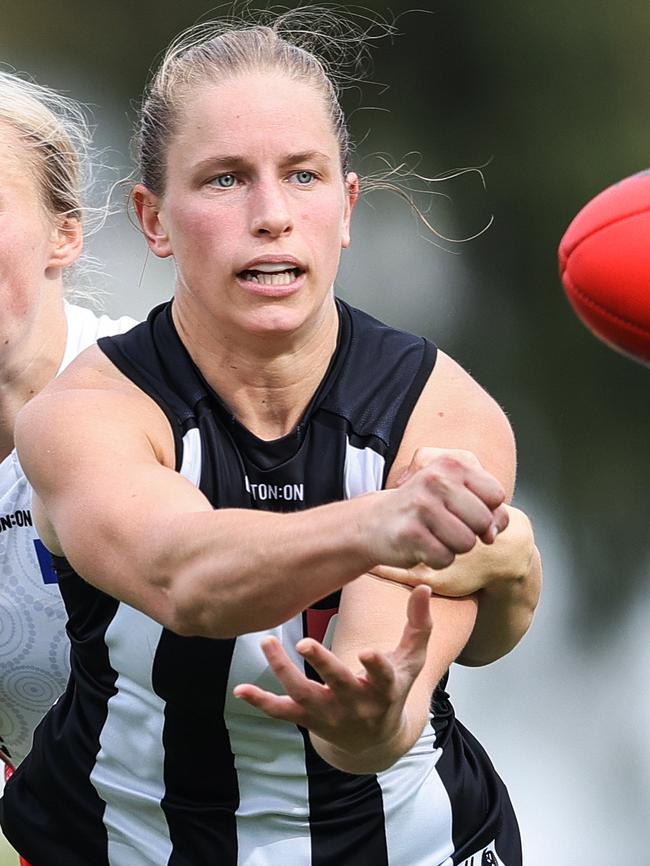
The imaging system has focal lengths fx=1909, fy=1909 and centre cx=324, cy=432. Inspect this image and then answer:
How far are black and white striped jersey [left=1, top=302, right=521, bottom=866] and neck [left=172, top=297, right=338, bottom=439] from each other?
0.08 feet

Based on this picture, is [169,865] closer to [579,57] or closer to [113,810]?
[113,810]

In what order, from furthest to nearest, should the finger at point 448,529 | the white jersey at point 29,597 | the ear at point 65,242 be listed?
the ear at point 65,242
the white jersey at point 29,597
the finger at point 448,529

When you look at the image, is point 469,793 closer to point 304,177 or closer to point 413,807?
point 413,807

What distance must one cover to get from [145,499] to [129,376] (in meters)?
0.39

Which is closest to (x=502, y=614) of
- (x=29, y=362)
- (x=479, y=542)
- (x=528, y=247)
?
(x=479, y=542)

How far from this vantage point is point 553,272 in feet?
24.1

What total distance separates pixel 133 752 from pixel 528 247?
4.61 meters

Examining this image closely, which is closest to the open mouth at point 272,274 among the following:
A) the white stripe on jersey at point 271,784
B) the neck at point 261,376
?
the neck at point 261,376

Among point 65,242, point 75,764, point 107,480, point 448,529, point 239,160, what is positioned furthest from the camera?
point 65,242

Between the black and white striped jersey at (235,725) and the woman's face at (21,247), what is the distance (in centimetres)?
65

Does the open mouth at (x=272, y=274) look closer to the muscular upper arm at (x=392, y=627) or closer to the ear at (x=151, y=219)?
the ear at (x=151, y=219)

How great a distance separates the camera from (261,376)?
2889mm

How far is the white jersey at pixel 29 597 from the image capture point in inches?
140

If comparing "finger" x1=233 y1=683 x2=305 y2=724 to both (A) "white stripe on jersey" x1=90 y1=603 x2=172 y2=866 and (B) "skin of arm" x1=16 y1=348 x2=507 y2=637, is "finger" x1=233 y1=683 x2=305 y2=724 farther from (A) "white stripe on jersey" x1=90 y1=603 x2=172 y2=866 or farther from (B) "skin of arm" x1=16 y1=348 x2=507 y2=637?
(A) "white stripe on jersey" x1=90 y1=603 x2=172 y2=866
